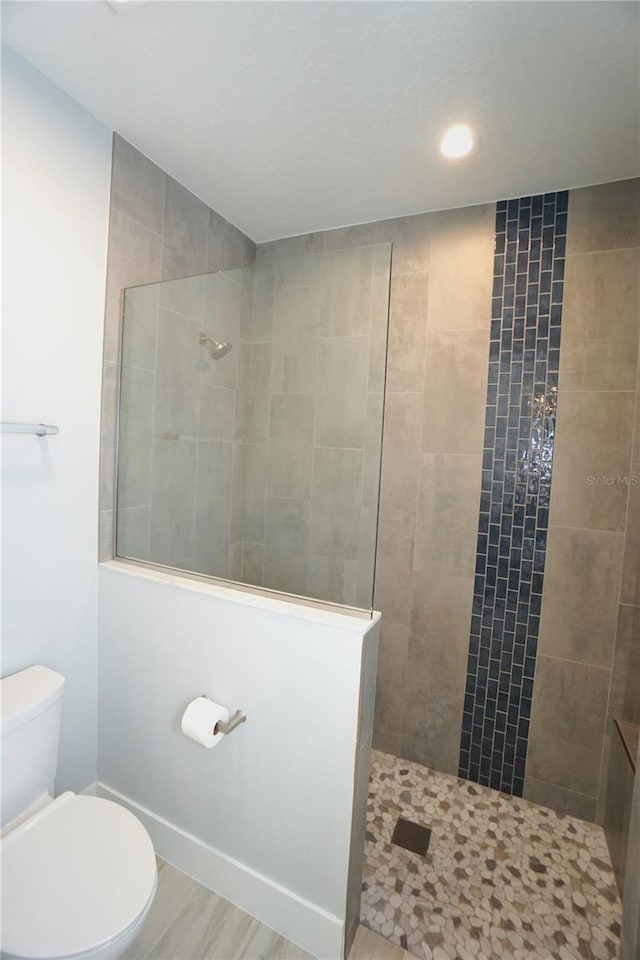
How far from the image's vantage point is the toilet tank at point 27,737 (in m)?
1.15

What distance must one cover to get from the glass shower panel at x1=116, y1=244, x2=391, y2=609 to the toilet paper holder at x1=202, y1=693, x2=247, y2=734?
40 cm

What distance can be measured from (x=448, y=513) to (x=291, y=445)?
0.81 m

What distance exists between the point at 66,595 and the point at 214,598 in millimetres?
592

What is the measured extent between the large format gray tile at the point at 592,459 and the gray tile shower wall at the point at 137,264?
1.55 m

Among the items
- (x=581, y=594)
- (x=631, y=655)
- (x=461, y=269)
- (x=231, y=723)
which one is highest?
(x=461, y=269)

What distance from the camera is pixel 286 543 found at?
1766 mm

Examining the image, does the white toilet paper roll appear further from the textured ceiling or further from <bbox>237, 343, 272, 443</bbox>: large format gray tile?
the textured ceiling

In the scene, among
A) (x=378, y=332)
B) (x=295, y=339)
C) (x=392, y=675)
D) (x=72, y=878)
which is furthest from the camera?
(x=392, y=675)

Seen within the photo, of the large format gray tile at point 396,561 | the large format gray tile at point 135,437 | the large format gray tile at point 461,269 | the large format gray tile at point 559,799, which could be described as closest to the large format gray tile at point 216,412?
the large format gray tile at point 135,437

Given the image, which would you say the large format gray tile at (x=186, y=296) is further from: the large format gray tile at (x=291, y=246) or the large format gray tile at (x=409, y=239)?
the large format gray tile at (x=409, y=239)

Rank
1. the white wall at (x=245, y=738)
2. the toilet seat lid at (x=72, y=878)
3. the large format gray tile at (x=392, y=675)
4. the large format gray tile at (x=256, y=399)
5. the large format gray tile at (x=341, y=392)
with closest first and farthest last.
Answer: the toilet seat lid at (x=72, y=878), the white wall at (x=245, y=738), the large format gray tile at (x=341, y=392), the large format gray tile at (x=256, y=399), the large format gray tile at (x=392, y=675)

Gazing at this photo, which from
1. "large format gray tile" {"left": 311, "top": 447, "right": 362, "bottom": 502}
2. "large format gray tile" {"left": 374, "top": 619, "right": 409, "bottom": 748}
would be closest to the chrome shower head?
"large format gray tile" {"left": 311, "top": 447, "right": 362, "bottom": 502}

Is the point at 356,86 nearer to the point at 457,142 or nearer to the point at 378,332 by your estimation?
the point at 457,142

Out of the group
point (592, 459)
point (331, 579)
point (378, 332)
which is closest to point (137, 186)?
point (378, 332)
